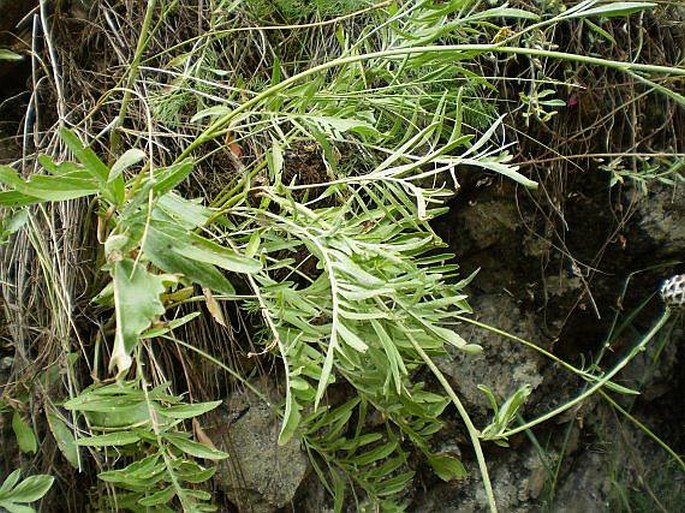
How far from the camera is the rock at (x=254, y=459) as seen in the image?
91 cm

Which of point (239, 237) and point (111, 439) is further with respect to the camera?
point (239, 237)

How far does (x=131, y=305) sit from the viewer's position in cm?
43

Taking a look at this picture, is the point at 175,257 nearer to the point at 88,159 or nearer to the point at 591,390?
the point at 88,159

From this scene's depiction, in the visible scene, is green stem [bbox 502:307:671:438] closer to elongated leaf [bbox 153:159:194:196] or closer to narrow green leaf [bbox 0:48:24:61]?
elongated leaf [bbox 153:159:194:196]

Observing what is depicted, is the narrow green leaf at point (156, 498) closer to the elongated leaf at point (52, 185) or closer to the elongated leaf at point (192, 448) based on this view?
the elongated leaf at point (192, 448)

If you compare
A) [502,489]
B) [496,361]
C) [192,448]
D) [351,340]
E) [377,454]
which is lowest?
[502,489]

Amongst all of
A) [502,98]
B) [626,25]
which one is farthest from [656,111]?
[502,98]

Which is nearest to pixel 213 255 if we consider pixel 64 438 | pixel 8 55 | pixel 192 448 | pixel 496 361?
pixel 192 448

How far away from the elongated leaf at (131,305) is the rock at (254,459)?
1.58 feet

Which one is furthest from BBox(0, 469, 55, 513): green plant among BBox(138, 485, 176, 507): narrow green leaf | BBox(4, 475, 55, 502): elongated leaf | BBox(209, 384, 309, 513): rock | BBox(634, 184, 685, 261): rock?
BBox(634, 184, 685, 261): rock

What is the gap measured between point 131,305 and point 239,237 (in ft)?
1.29

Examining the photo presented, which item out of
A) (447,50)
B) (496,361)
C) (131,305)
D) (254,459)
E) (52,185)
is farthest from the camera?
(496,361)

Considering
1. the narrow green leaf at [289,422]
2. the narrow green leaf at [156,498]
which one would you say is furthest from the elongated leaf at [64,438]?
the narrow green leaf at [289,422]

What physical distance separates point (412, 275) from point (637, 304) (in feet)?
2.38
